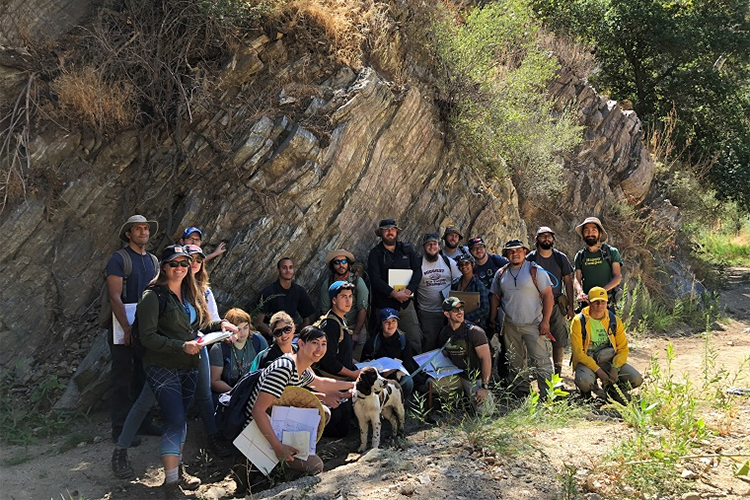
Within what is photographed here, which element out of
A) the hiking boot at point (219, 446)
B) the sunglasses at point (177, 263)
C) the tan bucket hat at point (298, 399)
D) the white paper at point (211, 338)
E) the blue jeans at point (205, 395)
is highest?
the sunglasses at point (177, 263)

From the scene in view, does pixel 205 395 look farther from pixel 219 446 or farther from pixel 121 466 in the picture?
pixel 121 466

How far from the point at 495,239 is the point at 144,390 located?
21.6ft

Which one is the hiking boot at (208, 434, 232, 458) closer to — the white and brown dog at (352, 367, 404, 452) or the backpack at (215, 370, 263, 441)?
the backpack at (215, 370, 263, 441)

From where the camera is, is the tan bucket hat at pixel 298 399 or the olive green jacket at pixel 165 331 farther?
the tan bucket hat at pixel 298 399

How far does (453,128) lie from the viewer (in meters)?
10.2

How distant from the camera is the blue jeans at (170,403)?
195 inches

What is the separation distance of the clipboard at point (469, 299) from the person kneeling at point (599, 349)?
1.13m

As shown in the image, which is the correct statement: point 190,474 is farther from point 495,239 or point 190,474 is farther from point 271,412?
point 495,239

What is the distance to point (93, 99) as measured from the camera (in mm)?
7945

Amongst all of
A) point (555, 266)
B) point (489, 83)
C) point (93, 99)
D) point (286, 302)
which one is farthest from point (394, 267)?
point (489, 83)

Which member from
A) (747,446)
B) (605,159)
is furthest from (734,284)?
(747,446)

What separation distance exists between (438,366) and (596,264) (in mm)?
2640

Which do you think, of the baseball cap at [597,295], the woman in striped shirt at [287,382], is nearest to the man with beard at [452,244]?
the baseball cap at [597,295]

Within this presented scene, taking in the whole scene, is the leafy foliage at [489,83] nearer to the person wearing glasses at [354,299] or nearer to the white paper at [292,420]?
the person wearing glasses at [354,299]
